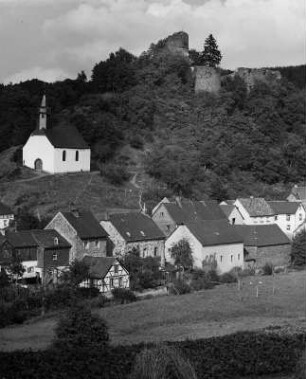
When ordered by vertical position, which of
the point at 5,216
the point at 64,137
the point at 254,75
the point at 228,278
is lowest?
the point at 228,278

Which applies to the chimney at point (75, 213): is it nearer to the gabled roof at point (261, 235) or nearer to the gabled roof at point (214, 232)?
the gabled roof at point (214, 232)

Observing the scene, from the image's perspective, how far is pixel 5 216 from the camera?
5022 centimetres

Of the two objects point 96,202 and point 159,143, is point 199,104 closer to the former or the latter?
point 159,143

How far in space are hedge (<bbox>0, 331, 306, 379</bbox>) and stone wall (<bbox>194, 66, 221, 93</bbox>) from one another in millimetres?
52501

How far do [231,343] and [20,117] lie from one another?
45773 millimetres

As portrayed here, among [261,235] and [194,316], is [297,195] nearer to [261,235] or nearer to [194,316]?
[261,235]

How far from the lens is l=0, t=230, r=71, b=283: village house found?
4295cm

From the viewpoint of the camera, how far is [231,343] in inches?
1155

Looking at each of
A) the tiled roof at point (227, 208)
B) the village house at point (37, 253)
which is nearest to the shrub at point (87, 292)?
the village house at point (37, 253)

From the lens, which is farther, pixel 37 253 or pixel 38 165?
pixel 38 165

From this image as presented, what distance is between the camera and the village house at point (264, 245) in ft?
174

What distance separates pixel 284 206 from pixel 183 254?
50.1ft

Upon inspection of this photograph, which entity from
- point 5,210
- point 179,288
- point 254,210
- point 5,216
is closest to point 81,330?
point 179,288

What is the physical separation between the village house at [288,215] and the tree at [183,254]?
13704 mm
